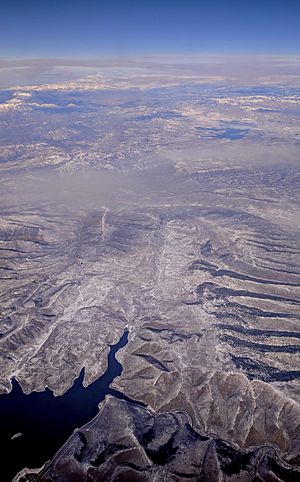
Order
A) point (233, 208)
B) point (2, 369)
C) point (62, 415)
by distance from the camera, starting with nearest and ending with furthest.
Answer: point (62, 415) < point (2, 369) < point (233, 208)

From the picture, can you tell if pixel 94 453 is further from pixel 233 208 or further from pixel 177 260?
pixel 233 208

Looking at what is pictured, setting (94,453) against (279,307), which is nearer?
(94,453)

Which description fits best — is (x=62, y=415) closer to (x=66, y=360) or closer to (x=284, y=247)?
(x=66, y=360)

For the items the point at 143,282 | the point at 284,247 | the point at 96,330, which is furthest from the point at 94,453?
the point at 284,247

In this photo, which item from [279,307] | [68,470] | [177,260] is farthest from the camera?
[177,260]

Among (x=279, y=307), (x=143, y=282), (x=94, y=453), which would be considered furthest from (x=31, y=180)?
(x=94, y=453)

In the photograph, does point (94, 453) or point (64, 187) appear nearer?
point (94, 453)
